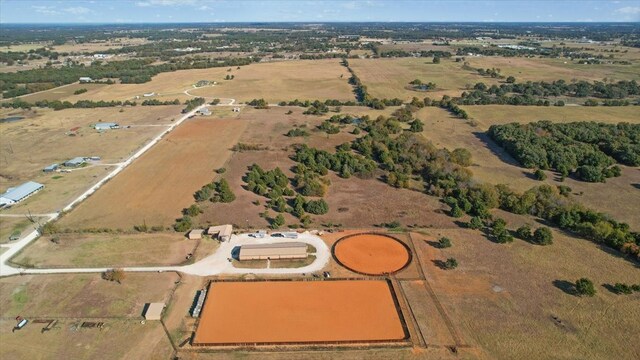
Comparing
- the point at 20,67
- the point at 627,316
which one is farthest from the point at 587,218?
the point at 20,67

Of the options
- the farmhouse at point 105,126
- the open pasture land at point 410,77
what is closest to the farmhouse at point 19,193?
the farmhouse at point 105,126

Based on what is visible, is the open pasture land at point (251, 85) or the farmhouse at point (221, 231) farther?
the open pasture land at point (251, 85)

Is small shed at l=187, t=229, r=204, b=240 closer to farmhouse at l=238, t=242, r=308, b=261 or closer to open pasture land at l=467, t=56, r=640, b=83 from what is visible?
farmhouse at l=238, t=242, r=308, b=261

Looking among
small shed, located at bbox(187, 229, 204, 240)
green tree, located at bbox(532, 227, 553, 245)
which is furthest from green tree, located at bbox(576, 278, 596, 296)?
small shed, located at bbox(187, 229, 204, 240)

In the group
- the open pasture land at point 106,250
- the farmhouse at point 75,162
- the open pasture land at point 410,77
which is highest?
the open pasture land at point 410,77

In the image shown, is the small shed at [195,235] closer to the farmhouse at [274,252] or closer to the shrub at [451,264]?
the farmhouse at [274,252]

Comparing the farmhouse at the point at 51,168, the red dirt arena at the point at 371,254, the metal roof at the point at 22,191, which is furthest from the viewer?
the farmhouse at the point at 51,168
